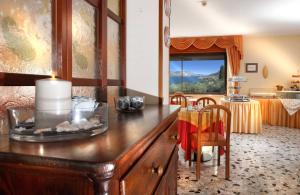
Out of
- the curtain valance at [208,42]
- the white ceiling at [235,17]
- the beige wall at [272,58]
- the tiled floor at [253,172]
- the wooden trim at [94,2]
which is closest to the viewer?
the wooden trim at [94,2]

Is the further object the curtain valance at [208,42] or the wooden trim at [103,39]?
the curtain valance at [208,42]

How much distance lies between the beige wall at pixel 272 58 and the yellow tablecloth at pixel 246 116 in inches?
86.7

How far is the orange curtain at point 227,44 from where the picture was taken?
6.67 meters

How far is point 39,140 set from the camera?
545 mm

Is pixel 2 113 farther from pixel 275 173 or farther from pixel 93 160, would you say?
pixel 275 173

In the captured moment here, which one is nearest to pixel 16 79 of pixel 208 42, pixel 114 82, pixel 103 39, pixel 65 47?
pixel 65 47

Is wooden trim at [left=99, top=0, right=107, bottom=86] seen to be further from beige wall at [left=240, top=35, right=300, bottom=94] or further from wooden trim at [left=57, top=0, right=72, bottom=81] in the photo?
beige wall at [left=240, top=35, right=300, bottom=94]

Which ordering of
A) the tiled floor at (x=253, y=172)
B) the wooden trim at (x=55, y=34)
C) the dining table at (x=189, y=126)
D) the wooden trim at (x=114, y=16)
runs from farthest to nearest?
the dining table at (x=189, y=126), the tiled floor at (x=253, y=172), the wooden trim at (x=114, y=16), the wooden trim at (x=55, y=34)

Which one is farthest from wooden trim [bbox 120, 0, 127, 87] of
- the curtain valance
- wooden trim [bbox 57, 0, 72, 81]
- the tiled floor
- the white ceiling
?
the curtain valance

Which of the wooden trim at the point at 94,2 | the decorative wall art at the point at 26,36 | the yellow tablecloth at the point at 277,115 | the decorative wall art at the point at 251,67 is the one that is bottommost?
the yellow tablecloth at the point at 277,115

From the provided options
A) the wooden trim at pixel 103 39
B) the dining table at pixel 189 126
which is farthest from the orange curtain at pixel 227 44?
the wooden trim at pixel 103 39

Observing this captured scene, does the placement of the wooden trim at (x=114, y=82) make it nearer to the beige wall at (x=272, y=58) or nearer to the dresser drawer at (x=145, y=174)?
the dresser drawer at (x=145, y=174)

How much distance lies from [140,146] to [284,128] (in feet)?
19.2

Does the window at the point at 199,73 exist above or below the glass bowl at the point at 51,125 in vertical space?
above
